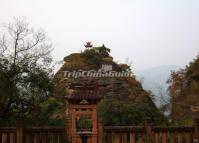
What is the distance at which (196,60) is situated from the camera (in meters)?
22.7

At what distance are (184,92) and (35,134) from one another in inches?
445

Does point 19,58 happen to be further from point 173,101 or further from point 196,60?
point 196,60

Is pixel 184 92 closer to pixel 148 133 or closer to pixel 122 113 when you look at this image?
pixel 122 113

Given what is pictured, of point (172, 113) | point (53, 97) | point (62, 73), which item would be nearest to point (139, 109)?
point (172, 113)

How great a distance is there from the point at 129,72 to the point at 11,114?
1165 centimetres

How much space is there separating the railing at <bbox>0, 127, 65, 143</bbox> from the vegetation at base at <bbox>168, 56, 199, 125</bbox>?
7.03 metres

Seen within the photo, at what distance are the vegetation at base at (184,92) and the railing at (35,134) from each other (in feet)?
23.1

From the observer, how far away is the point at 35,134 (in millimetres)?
10703

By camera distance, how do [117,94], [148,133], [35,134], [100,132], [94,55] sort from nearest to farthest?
1. [148,133]
2. [35,134]
3. [100,132]
4. [117,94]
5. [94,55]

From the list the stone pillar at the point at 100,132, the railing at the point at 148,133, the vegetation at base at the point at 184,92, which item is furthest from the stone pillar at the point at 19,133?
the vegetation at base at the point at 184,92

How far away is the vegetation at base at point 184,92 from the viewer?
17422mm

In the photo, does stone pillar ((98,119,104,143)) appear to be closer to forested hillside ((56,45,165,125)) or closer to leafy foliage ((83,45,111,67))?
forested hillside ((56,45,165,125))

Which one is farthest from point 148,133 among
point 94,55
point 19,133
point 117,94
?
point 94,55

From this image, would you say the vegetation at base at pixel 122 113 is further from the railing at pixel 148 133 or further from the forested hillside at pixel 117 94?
the railing at pixel 148 133
